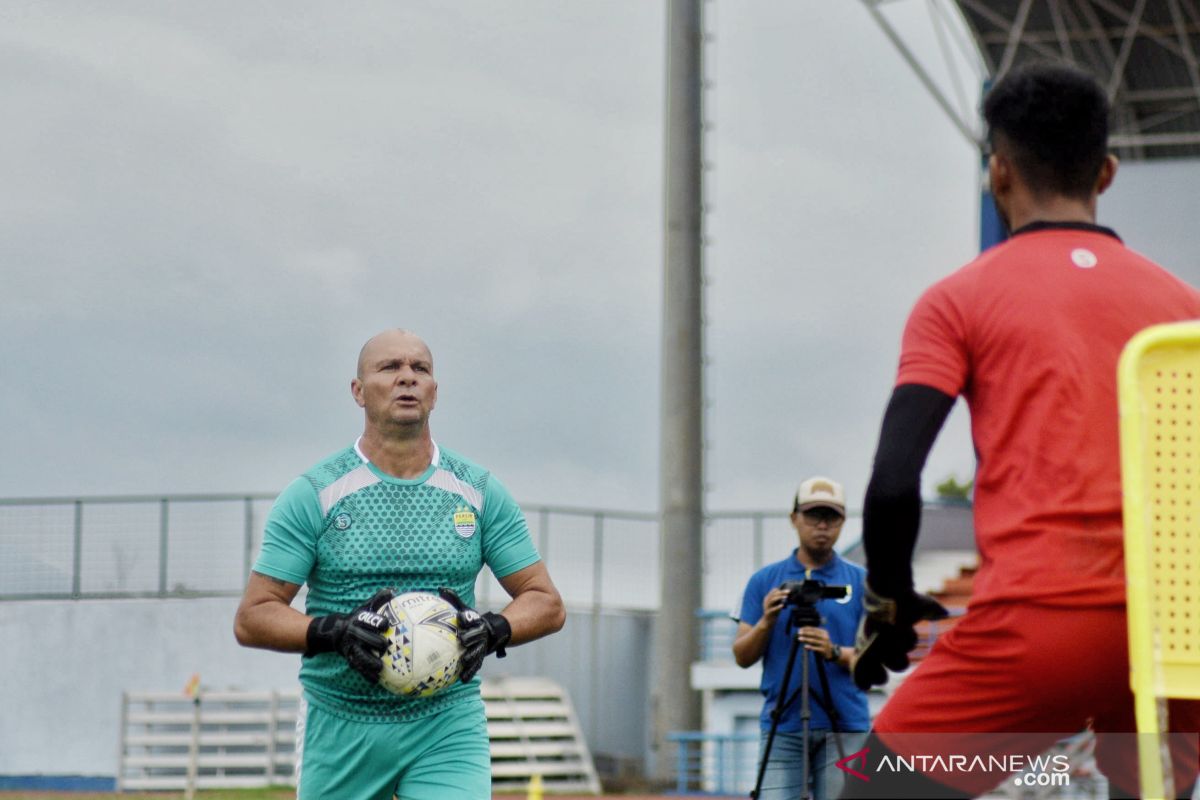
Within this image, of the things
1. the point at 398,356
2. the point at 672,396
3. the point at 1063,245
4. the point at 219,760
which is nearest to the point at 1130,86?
the point at 672,396

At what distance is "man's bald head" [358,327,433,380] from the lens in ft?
21.6

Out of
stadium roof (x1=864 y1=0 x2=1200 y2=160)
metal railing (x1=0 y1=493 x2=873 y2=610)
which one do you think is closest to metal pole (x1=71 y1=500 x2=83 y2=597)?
metal railing (x1=0 y1=493 x2=873 y2=610)

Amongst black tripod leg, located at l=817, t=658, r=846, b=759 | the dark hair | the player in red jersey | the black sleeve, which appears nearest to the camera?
the player in red jersey

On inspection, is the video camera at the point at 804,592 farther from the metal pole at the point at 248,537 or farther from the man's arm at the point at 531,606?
Answer: the metal pole at the point at 248,537

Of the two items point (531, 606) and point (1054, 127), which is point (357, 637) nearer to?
point (531, 606)

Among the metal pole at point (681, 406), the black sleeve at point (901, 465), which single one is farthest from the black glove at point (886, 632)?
the metal pole at point (681, 406)

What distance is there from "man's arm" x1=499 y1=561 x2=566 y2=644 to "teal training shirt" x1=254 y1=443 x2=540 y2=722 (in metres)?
0.19

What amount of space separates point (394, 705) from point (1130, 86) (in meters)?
28.4

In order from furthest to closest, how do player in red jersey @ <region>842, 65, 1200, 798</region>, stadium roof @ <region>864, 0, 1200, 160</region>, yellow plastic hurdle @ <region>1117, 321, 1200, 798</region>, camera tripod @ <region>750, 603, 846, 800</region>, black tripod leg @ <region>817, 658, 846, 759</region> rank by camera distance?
1. stadium roof @ <region>864, 0, 1200, 160</region>
2. black tripod leg @ <region>817, 658, 846, 759</region>
3. camera tripod @ <region>750, 603, 846, 800</region>
4. player in red jersey @ <region>842, 65, 1200, 798</region>
5. yellow plastic hurdle @ <region>1117, 321, 1200, 798</region>

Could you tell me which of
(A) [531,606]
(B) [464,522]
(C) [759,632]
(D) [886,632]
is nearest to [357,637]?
(B) [464,522]

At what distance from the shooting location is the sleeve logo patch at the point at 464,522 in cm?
650

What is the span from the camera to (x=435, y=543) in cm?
643

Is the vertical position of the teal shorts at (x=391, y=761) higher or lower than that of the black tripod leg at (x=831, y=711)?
lower

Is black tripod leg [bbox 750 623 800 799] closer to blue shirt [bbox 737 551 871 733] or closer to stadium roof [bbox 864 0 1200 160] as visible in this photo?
blue shirt [bbox 737 551 871 733]
